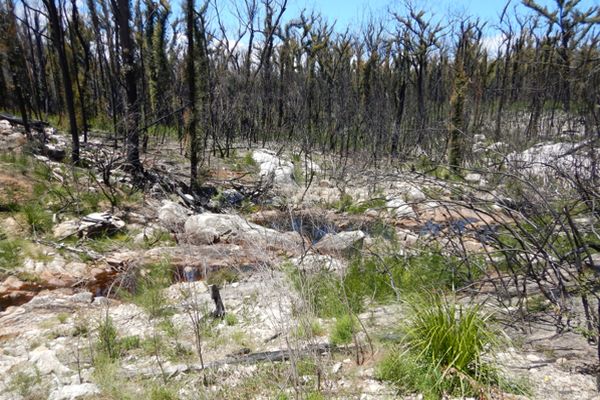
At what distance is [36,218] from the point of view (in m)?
6.62

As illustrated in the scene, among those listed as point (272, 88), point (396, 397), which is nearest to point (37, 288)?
point (396, 397)

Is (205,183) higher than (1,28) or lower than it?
lower

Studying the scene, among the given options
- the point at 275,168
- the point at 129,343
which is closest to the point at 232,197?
the point at 275,168

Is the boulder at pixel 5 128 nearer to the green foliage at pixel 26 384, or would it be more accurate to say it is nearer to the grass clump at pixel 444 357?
the green foliage at pixel 26 384

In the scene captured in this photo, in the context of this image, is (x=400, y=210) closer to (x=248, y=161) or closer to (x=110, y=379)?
(x=248, y=161)

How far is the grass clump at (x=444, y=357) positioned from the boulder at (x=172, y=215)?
16.3ft

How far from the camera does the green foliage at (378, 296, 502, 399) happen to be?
8.68 ft

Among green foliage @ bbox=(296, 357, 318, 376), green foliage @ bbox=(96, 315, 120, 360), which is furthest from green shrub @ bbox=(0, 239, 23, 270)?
green foliage @ bbox=(296, 357, 318, 376)

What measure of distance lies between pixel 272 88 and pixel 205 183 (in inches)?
445

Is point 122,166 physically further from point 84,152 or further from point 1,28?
point 1,28

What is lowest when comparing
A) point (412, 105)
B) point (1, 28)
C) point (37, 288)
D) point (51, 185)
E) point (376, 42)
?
point (37, 288)

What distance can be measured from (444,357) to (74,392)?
2.68 metres

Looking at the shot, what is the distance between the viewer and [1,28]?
10367 mm

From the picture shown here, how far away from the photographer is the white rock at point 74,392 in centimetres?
297
